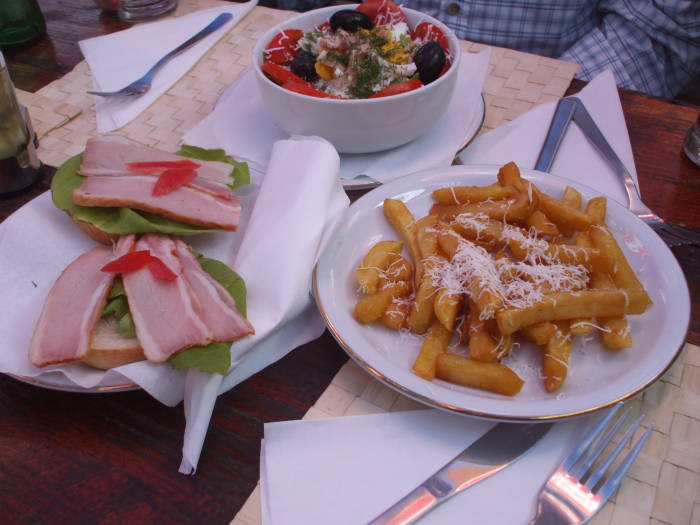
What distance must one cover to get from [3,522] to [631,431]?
1.11 m

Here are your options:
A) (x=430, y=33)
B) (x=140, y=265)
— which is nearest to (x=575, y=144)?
(x=430, y=33)

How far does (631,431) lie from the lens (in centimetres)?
101

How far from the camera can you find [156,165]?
146cm

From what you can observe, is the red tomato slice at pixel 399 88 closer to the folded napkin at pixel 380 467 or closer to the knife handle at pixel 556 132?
the knife handle at pixel 556 132

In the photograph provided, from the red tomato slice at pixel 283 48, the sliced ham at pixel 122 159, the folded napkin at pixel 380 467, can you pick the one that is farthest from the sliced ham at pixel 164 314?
the red tomato slice at pixel 283 48

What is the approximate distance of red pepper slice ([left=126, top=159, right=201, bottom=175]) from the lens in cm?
144

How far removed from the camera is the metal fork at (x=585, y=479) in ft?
2.99

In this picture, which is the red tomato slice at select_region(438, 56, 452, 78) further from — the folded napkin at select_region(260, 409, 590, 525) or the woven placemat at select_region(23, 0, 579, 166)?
the folded napkin at select_region(260, 409, 590, 525)

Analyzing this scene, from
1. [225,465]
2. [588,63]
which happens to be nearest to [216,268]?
[225,465]

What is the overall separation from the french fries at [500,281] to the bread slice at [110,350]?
1.48 feet

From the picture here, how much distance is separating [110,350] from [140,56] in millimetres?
1551

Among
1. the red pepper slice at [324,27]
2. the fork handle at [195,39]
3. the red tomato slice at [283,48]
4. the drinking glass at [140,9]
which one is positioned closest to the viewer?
the red tomato slice at [283,48]

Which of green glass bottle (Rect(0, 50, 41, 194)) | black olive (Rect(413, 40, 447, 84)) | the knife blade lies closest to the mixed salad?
black olive (Rect(413, 40, 447, 84))

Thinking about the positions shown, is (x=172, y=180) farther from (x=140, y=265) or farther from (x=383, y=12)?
(x=383, y=12)
